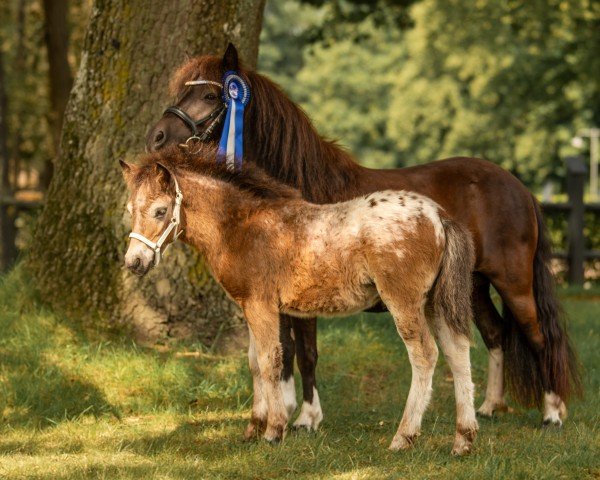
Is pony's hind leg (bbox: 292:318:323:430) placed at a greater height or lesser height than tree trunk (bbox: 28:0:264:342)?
lesser

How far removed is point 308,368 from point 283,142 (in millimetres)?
1639

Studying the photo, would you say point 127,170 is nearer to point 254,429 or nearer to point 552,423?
point 254,429

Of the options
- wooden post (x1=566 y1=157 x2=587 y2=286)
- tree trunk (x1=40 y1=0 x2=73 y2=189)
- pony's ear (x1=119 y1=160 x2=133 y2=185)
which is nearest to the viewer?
pony's ear (x1=119 y1=160 x2=133 y2=185)

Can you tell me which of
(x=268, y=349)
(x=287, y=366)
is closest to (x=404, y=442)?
(x=268, y=349)

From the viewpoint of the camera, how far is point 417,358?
579 cm

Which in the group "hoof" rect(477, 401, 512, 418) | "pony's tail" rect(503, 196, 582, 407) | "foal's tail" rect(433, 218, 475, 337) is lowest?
"hoof" rect(477, 401, 512, 418)

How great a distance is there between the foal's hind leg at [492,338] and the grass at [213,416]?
17 centimetres

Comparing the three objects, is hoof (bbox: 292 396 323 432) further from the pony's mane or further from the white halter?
the white halter

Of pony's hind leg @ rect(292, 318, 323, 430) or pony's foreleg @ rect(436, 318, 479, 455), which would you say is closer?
pony's foreleg @ rect(436, 318, 479, 455)

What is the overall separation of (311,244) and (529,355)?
232 cm

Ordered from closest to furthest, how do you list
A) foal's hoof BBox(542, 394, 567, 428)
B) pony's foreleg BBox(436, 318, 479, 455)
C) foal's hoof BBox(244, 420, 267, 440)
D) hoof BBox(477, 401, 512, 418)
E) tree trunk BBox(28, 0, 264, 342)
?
1. pony's foreleg BBox(436, 318, 479, 455)
2. foal's hoof BBox(244, 420, 267, 440)
3. foal's hoof BBox(542, 394, 567, 428)
4. hoof BBox(477, 401, 512, 418)
5. tree trunk BBox(28, 0, 264, 342)

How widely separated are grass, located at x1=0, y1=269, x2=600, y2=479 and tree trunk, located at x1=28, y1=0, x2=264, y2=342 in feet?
0.98

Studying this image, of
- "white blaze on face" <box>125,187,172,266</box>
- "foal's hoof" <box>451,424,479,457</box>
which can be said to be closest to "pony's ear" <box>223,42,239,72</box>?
"white blaze on face" <box>125,187,172,266</box>

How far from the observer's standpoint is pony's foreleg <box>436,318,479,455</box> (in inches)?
228
